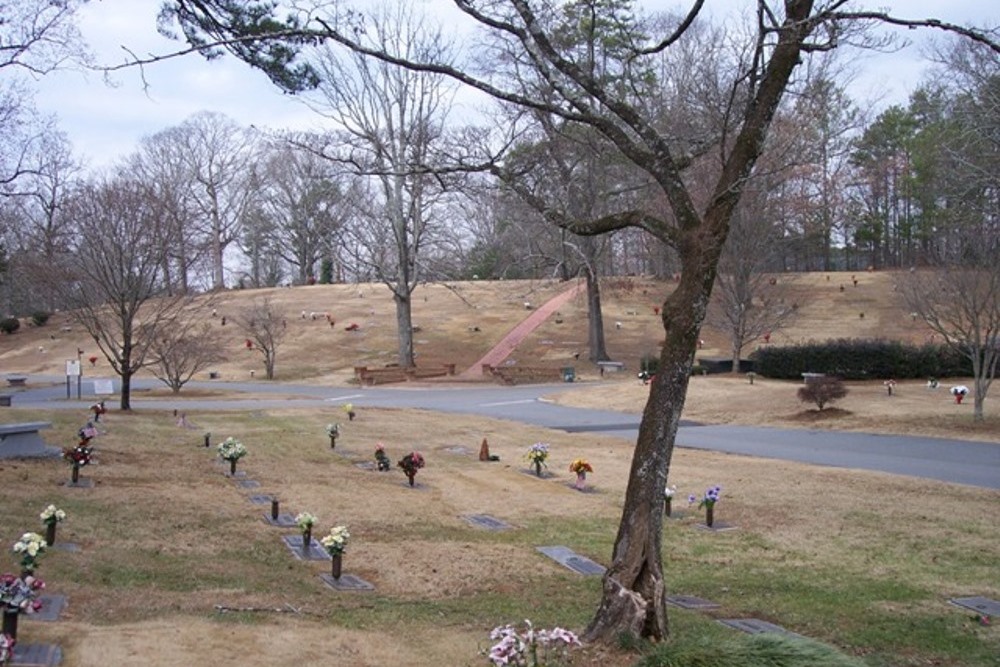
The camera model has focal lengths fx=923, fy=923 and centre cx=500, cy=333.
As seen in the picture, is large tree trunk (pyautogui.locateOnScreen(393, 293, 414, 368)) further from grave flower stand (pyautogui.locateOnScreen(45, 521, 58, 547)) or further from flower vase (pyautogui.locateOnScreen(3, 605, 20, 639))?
flower vase (pyautogui.locateOnScreen(3, 605, 20, 639))

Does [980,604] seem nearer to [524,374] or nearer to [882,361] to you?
[882,361]

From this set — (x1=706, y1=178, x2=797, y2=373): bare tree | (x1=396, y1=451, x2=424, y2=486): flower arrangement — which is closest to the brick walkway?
(x1=706, y1=178, x2=797, y2=373): bare tree

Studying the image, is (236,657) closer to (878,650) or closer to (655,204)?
(878,650)

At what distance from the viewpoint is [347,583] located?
8.27 meters

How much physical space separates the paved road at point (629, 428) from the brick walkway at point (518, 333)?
5.14 m

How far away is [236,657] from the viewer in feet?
17.2

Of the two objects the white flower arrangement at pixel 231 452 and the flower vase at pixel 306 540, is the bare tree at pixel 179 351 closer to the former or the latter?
the white flower arrangement at pixel 231 452

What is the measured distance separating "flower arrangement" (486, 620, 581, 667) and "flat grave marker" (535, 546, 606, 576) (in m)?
4.24

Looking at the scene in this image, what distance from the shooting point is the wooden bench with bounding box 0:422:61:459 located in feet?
43.6

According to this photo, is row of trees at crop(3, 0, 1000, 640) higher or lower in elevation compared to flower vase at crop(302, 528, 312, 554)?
higher

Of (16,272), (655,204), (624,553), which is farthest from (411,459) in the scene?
(16,272)

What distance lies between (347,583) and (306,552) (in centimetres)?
113

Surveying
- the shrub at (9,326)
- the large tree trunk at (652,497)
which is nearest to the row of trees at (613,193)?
the large tree trunk at (652,497)

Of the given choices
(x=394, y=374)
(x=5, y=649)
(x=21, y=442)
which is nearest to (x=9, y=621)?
(x=5, y=649)
